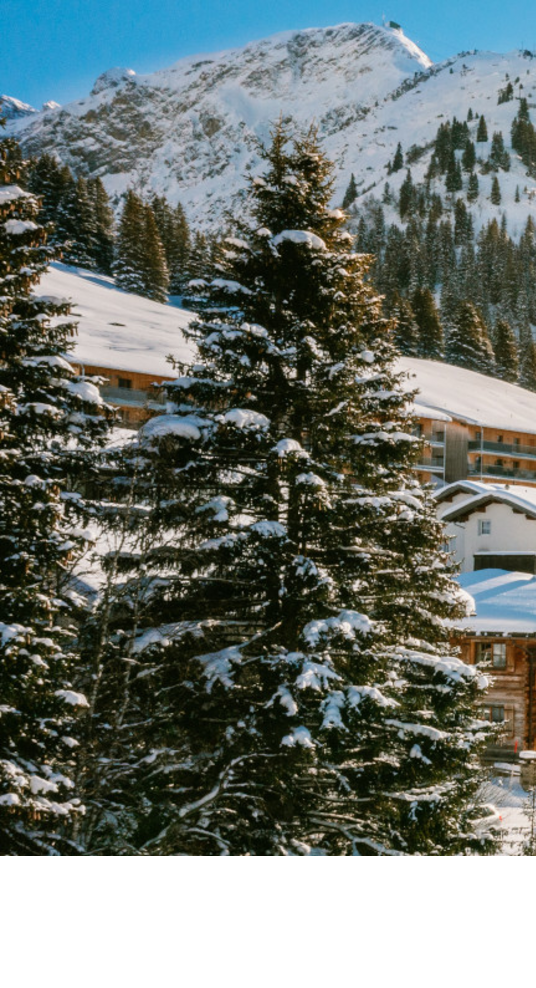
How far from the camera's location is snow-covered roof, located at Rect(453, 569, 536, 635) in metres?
9.09

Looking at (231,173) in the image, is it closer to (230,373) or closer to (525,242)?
(230,373)

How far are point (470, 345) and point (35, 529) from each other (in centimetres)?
672

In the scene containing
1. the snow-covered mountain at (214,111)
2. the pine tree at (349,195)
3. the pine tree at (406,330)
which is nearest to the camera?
the snow-covered mountain at (214,111)

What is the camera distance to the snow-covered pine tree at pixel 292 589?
4.83 metres

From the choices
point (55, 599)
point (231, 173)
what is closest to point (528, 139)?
point (231, 173)

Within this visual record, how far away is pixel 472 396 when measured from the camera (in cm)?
923

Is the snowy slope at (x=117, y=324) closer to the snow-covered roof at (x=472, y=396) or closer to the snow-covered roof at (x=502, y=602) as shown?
the snow-covered roof at (x=472, y=396)

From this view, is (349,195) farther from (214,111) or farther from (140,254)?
(140,254)

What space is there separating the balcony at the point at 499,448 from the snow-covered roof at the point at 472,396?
2.25 feet

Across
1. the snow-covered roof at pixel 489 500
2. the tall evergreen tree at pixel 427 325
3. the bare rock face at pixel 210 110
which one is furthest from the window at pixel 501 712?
the bare rock face at pixel 210 110

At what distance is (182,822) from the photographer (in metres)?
4.84

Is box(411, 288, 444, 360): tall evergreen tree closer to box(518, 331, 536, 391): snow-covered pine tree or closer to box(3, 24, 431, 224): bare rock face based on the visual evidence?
box(518, 331, 536, 391): snow-covered pine tree

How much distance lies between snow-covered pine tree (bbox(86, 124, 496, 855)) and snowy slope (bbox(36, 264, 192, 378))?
A: 0.27 m

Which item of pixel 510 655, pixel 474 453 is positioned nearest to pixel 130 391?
pixel 510 655
